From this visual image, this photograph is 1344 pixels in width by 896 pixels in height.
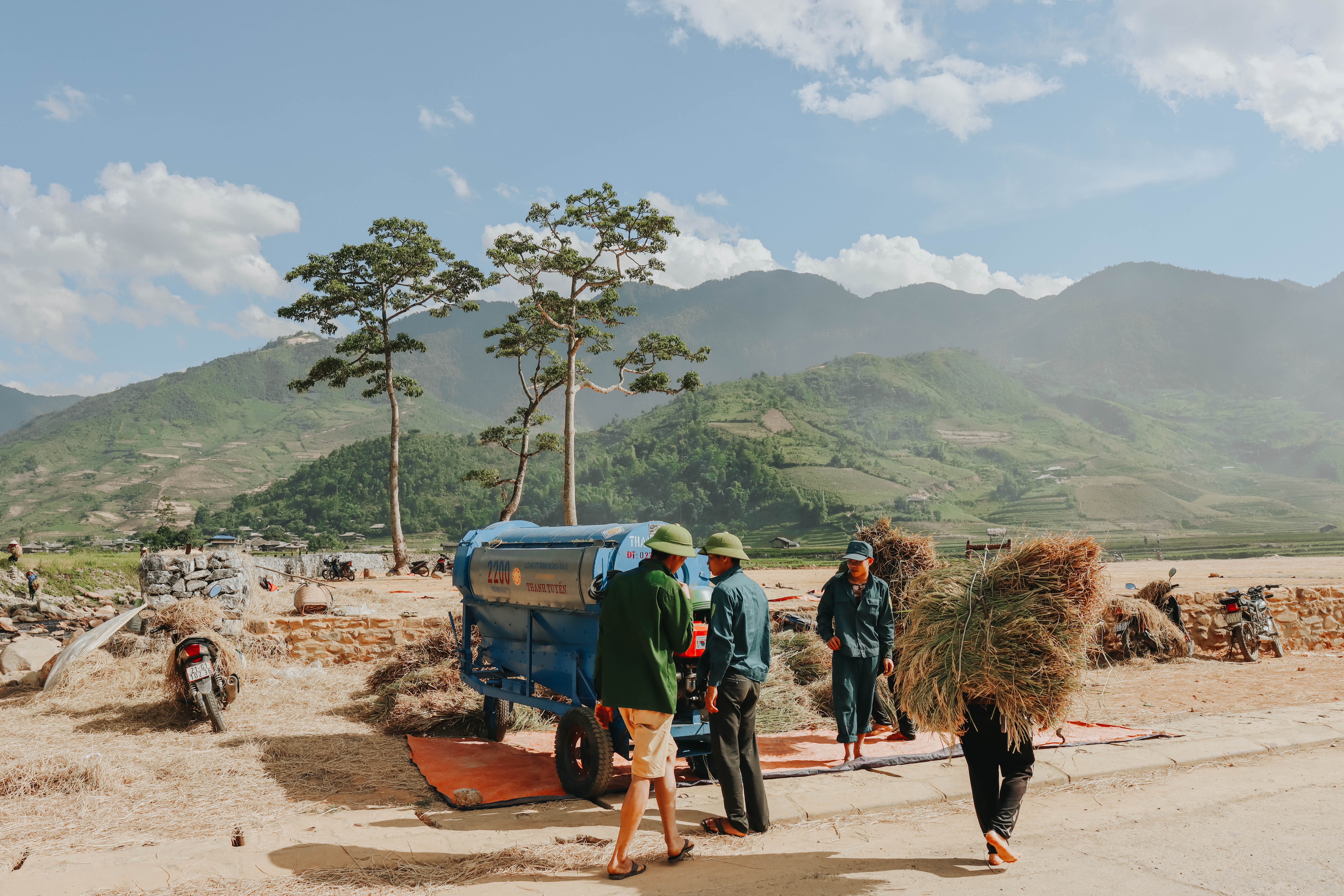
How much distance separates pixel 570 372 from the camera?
28938 millimetres

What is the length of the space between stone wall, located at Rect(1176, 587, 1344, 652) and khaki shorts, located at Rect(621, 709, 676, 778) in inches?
506

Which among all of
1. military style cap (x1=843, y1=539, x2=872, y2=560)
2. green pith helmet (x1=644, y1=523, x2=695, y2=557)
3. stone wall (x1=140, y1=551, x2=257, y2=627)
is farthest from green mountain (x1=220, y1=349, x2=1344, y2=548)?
green pith helmet (x1=644, y1=523, x2=695, y2=557)

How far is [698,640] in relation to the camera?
5.90 meters

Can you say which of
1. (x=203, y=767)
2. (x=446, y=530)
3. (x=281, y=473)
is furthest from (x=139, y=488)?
(x=203, y=767)

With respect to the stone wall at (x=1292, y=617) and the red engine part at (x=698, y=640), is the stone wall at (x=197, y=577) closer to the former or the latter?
the red engine part at (x=698, y=640)

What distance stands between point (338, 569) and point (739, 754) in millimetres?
26437

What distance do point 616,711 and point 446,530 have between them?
8874 centimetres

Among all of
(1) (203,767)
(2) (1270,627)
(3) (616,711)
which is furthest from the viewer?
(2) (1270,627)

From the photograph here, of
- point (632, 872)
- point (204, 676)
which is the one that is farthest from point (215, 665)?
point (632, 872)

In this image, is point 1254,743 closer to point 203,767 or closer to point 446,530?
point 203,767

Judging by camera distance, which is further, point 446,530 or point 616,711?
point 446,530

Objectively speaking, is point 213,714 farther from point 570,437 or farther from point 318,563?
point 318,563

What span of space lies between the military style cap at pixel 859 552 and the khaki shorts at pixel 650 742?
9.06 feet

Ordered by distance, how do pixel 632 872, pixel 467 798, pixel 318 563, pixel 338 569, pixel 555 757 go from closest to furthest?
pixel 632 872 < pixel 467 798 < pixel 555 757 < pixel 338 569 < pixel 318 563
